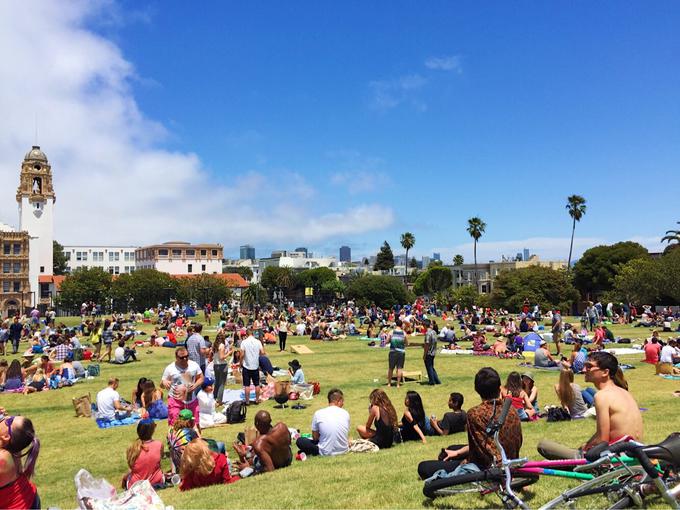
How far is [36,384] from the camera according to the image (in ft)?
53.6

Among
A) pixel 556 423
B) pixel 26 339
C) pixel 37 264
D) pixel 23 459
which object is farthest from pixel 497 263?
pixel 23 459

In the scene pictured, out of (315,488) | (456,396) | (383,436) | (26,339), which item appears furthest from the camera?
(26,339)

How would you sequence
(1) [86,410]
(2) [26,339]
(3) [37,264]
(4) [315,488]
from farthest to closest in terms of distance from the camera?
1. (3) [37,264]
2. (2) [26,339]
3. (1) [86,410]
4. (4) [315,488]

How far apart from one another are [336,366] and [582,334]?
42.5 feet

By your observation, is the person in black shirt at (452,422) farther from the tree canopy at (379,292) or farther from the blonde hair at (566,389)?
the tree canopy at (379,292)

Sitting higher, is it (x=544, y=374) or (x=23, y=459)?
(x=23, y=459)

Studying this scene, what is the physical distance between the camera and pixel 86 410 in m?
13.0

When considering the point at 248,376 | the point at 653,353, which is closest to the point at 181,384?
the point at 248,376

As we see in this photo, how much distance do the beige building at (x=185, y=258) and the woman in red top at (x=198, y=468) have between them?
4489 inches

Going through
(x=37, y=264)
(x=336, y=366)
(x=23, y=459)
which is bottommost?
(x=336, y=366)

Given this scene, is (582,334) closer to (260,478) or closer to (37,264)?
(260,478)

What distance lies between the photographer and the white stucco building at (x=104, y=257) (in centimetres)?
13062

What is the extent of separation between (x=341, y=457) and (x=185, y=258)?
115215mm

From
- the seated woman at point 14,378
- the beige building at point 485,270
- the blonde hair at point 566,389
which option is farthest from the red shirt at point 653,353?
the beige building at point 485,270
